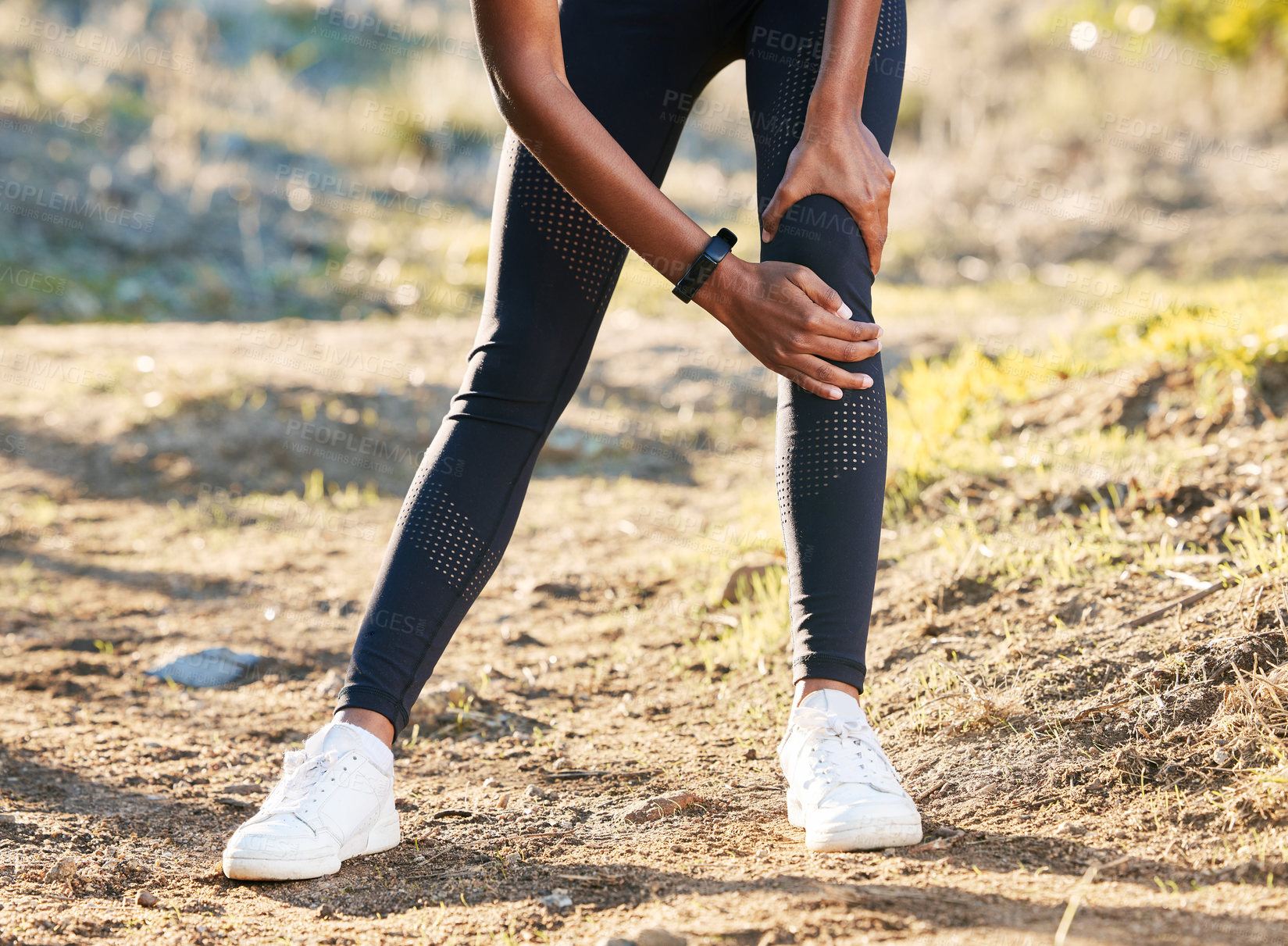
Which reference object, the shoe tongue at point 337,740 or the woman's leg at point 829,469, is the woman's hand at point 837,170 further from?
the shoe tongue at point 337,740

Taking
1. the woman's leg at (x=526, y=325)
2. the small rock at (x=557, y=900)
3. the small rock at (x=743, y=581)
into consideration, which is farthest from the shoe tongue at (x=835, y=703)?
the small rock at (x=743, y=581)

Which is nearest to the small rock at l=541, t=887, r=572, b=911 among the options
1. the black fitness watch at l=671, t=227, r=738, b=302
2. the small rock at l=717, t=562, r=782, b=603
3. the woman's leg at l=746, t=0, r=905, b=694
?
the woman's leg at l=746, t=0, r=905, b=694

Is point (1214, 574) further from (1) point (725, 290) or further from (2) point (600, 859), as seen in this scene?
(2) point (600, 859)

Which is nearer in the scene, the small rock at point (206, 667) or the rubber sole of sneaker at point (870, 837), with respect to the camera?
the rubber sole of sneaker at point (870, 837)

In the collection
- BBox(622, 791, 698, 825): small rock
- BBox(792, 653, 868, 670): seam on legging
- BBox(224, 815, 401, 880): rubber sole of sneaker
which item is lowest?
BBox(224, 815, 401, 880): rubber sole of sneaker

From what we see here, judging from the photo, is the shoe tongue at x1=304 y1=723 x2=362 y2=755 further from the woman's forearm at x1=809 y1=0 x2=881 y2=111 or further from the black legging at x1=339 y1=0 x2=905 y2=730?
the woman's forearm at x1=809 y1=0 x2=881 y2=111

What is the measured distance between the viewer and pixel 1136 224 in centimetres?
786

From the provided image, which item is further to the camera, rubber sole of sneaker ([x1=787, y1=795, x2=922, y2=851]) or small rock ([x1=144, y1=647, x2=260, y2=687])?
small rock ([x1=144, y1=647, x2=260, y2=687])

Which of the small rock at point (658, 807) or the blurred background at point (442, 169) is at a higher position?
the blurred background at point (442, 169)

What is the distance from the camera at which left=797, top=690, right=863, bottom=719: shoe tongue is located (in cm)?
157

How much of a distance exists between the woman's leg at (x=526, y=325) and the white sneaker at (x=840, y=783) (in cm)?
56

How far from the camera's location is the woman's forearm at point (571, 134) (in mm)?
1592

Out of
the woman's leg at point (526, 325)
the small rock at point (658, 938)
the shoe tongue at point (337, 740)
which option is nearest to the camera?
the small rock at point (658, 938)

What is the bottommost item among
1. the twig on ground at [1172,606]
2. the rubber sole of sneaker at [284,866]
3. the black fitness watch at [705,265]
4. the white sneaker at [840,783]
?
the rubber sole of sneaker at [284,866]
